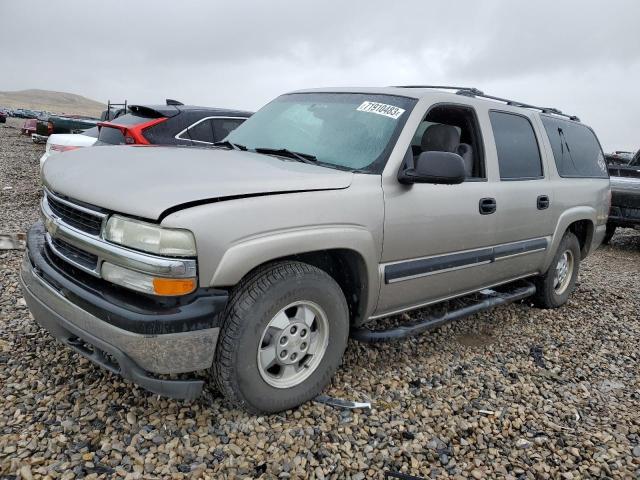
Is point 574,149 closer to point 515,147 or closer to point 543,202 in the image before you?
point 543,202

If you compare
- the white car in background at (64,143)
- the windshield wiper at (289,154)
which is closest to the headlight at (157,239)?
the windshield wiper at (289,154)

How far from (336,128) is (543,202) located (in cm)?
202

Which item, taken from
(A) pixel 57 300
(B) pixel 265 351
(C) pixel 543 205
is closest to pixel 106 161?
(A) pixel 57 300

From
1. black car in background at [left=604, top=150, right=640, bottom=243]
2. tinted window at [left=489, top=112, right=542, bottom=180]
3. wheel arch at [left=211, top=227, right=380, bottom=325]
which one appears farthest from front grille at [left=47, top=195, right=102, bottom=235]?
black car in background at [left=604, top=150, right=640, bottom=243]

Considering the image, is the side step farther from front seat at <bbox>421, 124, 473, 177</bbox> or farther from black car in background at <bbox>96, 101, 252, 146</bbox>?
black car in background at <bbox>96, 101, 252, 146</bbox>

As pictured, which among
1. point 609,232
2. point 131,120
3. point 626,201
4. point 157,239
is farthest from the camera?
point 609,232

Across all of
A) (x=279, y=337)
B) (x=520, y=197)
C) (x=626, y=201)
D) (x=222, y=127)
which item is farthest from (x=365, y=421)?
(x=626, y=201)

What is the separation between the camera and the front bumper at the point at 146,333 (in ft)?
7.00

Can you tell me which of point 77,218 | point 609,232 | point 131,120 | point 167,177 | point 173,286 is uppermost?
point 131,120

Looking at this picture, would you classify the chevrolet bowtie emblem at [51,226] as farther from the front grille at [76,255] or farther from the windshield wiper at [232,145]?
the windshield wiper at [232,145]

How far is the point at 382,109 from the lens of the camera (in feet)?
10.5

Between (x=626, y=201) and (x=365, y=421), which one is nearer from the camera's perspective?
(x=365, y=421)

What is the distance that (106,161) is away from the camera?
264cm

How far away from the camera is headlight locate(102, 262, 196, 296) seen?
2.11 meters
